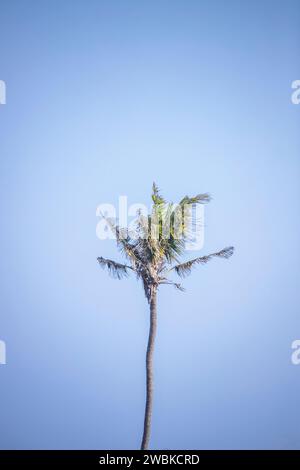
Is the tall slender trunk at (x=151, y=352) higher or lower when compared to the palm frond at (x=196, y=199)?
lower

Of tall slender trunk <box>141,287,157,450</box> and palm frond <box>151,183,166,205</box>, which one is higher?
palm frond <box>151,183,166,205</box>

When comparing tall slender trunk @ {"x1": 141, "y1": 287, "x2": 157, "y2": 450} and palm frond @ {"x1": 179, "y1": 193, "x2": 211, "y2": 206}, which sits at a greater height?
palm frond @ {"x1": 179, "y1": 193, "x2": 211, "y2": 206}

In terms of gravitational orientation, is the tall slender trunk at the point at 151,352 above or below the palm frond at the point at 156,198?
below

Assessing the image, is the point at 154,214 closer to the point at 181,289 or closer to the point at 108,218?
the point at 108,218

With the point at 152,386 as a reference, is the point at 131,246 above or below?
above

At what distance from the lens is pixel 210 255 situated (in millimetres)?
19672
